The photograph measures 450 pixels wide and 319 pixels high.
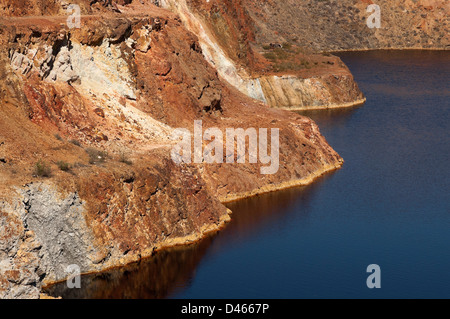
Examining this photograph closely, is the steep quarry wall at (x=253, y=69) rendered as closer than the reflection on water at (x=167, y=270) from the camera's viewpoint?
No

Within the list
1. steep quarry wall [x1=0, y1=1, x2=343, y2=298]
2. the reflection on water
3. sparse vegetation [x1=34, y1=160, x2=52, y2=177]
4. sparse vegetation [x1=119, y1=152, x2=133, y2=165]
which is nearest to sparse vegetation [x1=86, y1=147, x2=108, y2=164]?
steep quarry wall [x1=0, y1=1, x2=343, y2=298]

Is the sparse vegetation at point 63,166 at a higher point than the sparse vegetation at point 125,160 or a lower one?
higher

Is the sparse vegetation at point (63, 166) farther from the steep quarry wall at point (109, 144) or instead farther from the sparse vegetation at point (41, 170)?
the sparse vegetation at point (41, 170)

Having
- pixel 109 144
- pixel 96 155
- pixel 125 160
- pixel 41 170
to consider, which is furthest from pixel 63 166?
pixel 109 144

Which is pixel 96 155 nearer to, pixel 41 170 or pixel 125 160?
pixel 125 160

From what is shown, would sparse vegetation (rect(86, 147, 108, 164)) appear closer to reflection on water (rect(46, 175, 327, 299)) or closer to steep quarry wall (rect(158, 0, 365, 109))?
reflection on water (rect(46, 175, 327, 299))

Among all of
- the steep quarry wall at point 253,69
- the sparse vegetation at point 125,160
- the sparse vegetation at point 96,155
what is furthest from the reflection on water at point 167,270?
the steep quarry wall at point 253,69
